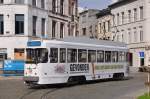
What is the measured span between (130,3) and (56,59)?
52893 millimetres

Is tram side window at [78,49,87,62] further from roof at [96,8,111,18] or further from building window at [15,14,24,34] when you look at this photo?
roof at [96,8,111,18]

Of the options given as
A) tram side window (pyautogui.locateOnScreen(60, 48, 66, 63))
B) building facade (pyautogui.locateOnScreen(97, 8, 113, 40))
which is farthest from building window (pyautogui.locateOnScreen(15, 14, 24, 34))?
building facade (pyautogui.locateOnScreen(97, 8, 113, 40))

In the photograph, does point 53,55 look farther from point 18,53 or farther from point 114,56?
point 18,53

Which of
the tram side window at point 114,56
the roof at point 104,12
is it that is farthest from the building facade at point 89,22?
the tram side window at point 114,56

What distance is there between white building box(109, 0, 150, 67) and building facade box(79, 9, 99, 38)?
9.37m

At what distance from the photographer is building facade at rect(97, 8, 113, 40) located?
89.1m

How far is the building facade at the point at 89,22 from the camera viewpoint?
96750 mm

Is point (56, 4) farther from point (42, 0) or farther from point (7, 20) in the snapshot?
point (7, 20)

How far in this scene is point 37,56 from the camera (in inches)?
1144

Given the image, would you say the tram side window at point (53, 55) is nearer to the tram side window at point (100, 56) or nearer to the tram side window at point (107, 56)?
the tram side window at point (100, 56)

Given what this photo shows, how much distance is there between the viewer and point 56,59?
29594 millimetres

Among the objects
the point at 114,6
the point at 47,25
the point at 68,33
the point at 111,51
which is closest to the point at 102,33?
the point at 114,6

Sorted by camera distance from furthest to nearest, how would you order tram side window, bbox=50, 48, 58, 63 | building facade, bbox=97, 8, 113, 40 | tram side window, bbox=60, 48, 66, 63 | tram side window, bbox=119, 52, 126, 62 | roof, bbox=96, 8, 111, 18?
roof, bbox=96, 8, 111, 18 → building facade, bbox=97, 8, 113, 40 → tram side window, bbox=119, 52, 126, 62 → tram side window, bbox=60, 48, 66, 63 → tram side window, bbox=50, 48, 58, 63

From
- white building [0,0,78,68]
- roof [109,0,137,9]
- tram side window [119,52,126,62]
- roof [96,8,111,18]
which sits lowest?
tram side window [119,52,126,62]
